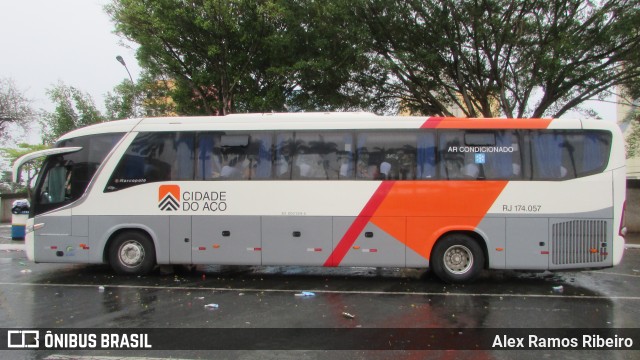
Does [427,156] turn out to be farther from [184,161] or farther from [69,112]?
[69,112]

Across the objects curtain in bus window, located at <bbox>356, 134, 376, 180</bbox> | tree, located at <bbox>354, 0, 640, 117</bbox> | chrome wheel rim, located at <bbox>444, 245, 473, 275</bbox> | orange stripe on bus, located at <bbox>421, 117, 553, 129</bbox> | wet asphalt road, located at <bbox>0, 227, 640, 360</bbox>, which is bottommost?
wet asphalt road, located at <bbox>0, 227, 640, 360</bbox>

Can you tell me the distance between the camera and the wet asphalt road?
249 inches

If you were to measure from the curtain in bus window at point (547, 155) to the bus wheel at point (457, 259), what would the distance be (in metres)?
1.82

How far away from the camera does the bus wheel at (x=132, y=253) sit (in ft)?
32.0

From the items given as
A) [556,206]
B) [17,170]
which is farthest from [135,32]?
[556,206]

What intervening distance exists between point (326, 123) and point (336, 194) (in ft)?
4.76

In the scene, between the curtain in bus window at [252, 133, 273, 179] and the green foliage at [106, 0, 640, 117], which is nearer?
the curtain in bus window at [252, 133, 273, 179]

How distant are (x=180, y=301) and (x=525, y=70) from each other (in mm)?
14290

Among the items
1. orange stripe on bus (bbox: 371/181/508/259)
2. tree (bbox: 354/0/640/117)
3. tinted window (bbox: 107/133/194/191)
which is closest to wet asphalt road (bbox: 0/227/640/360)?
orange stripe on bus (bbox: 371/181/508/259)

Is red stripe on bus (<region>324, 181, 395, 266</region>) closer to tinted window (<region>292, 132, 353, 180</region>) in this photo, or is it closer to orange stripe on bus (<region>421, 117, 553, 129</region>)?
tinted window (<region>292, 132, 353, 180</region>)

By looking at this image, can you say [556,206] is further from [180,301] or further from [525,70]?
[525,70]

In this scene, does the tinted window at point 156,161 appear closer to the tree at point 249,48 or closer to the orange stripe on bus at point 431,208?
the orange stripe on bus at point 431,208

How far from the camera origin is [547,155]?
895 centimetres

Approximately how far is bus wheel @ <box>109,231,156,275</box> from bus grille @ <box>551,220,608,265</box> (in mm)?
8049
